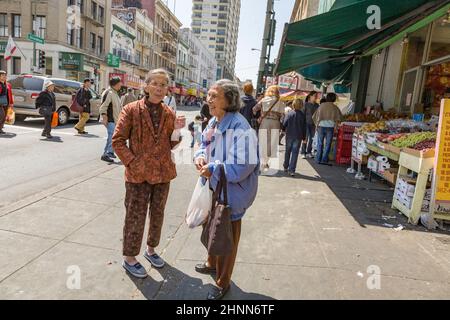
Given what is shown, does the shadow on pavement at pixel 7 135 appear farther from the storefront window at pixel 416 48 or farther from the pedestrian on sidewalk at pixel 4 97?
the storefront window at pixel 416 48

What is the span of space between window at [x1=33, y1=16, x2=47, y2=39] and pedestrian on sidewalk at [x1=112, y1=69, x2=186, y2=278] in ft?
110

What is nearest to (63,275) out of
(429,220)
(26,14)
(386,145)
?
(429,220)

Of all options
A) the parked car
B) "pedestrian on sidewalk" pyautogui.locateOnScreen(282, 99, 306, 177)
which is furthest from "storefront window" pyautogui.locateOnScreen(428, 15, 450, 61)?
the parked car

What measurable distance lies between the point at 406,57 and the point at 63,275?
30.9 ft

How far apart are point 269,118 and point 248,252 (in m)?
4.54

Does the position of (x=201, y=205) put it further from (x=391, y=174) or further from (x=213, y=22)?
(x=213, y=22)

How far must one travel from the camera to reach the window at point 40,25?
3089cm

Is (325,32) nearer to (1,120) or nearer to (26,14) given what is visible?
(1,120)

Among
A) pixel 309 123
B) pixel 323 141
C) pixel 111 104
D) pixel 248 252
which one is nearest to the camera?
pixel 248 252

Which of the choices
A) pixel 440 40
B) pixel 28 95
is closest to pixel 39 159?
pixel 28 95

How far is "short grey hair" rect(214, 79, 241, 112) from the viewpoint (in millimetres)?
2739

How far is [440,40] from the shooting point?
25.3 feet
